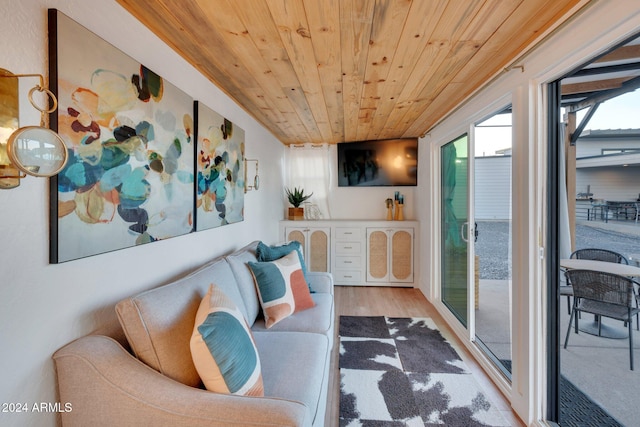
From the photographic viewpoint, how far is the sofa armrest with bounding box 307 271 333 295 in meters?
2.38

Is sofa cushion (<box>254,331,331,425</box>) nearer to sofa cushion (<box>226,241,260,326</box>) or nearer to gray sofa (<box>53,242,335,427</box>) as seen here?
gray sofa (<box>53,242,335,427</box>)

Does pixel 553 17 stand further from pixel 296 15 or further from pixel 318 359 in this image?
pixel 318 359

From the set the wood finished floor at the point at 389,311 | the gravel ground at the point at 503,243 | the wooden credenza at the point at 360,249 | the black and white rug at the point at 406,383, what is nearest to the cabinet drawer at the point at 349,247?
the wooden credenza at the point at 360,249

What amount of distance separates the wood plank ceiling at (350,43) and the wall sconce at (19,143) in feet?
2.26

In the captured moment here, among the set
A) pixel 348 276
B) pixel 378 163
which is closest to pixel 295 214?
pixel 348 276

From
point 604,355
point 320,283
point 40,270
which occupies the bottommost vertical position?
point 604,355

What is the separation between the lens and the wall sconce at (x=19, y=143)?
74 centimetres

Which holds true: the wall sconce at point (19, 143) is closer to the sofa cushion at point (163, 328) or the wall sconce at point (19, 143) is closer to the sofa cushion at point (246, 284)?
the sofa cushion at point (163, 328)

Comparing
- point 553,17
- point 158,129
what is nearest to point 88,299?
point 158,129

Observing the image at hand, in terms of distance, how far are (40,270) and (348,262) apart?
3394mm

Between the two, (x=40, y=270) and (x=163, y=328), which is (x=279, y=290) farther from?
(x=40, y=270)

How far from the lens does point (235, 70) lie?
1.79 metres

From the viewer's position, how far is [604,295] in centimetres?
163

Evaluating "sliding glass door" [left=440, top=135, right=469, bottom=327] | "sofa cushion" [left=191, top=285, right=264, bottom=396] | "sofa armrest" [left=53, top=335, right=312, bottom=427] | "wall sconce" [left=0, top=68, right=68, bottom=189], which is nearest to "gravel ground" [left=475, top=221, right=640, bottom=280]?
"sliding glass door" [left=440, top=135, right=469, bottom=327]
